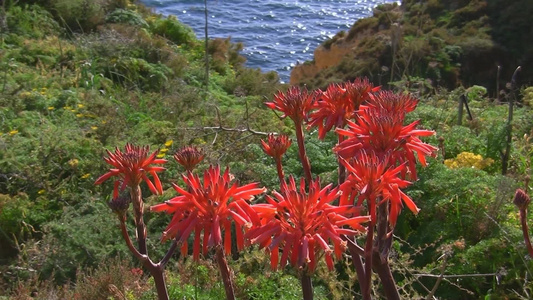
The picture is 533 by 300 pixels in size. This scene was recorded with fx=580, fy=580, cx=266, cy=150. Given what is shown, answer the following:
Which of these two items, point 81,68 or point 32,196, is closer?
point 32,196

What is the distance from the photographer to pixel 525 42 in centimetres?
1437

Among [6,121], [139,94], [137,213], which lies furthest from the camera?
[139,94]

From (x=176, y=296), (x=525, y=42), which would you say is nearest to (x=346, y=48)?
(x=525, y=42)

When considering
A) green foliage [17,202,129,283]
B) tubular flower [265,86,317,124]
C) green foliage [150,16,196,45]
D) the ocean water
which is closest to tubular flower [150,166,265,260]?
tubular flower [265,86,317,124]

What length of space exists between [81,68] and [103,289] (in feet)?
19.3

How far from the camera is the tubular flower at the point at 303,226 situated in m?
1.23

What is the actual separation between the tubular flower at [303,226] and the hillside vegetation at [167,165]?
705 mm

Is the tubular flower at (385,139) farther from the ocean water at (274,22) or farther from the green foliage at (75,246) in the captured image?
the ocean water at (274,22)

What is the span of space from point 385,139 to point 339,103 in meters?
0.44

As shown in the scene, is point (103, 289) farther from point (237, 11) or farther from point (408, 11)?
point (237, 11)

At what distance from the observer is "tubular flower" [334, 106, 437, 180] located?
1.42m

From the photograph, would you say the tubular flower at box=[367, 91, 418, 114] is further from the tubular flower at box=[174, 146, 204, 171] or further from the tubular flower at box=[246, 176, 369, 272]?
the tubular flower at box=[174, 146, 204, 171]

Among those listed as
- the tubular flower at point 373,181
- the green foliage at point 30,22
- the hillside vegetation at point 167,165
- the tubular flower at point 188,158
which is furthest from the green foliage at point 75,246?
the green foliage at point 30,22

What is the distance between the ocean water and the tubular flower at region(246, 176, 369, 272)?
15037mm
